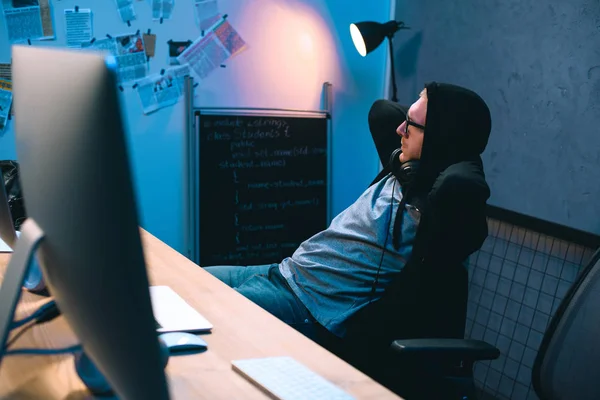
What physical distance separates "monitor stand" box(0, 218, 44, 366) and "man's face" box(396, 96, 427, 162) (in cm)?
136

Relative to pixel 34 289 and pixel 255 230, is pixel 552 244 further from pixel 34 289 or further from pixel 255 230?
pixel 34 289

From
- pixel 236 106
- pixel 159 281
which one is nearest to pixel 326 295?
pixel 159 281

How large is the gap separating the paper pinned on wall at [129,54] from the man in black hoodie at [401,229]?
1.46m

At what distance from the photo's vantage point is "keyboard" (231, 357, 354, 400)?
0.98 meters

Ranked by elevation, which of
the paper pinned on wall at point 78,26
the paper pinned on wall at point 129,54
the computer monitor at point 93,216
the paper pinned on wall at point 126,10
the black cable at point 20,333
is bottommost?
the black cable at point 20,333

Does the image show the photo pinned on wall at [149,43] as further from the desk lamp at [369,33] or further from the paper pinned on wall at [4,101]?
the desk lamp at [369,33]

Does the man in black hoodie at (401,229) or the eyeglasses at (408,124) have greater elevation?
the eyeglasses at (408,124)

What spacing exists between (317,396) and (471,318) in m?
2.05

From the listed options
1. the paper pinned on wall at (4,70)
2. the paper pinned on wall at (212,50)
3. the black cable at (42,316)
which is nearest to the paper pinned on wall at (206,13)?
the paper pinned on wall at (212,50)

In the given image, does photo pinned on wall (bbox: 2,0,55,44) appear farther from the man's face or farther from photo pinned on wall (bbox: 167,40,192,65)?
the man's face

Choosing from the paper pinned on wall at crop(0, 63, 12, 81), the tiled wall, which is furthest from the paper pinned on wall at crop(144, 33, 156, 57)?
the tiled wall

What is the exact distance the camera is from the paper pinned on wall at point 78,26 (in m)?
2.88

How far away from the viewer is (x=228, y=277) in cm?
204

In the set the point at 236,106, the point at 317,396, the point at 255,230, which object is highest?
the point at 236,106
